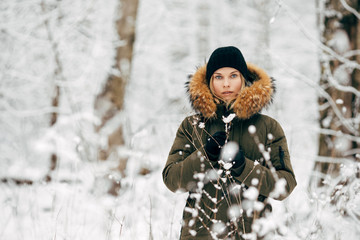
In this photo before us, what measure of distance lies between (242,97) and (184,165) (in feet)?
1.54

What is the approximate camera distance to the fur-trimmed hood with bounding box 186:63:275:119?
1.64 meters

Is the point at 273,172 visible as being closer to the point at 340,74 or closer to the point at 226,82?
the point at 226,82

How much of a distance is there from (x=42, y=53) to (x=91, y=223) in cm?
466

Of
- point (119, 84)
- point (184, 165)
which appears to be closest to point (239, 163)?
point (184, 165)

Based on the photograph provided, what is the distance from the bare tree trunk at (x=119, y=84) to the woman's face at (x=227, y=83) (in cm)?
284

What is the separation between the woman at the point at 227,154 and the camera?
1.49 meters

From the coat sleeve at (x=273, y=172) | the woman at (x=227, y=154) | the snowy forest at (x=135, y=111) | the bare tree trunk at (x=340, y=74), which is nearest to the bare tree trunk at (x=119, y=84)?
the snowy forest at (x=135, y=111)

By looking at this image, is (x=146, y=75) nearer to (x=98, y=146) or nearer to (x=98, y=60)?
(x=98, y=60)

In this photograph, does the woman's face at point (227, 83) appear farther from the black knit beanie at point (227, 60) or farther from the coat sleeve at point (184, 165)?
the coat sleeve at point (184, 165)

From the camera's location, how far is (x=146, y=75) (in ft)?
30.5

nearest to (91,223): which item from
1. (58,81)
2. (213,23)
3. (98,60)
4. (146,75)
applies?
(58,81)

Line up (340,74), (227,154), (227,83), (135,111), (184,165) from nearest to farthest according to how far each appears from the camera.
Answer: (227,154)
(184,165)
(227,83)
(340,74)
(135,111)

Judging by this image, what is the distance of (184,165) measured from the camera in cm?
158

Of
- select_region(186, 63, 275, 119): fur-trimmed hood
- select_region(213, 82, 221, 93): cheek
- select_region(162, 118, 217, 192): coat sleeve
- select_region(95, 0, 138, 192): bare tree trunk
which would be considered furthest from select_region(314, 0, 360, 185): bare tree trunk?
select_region(95, 0, 138, 192): bare tree trunk
